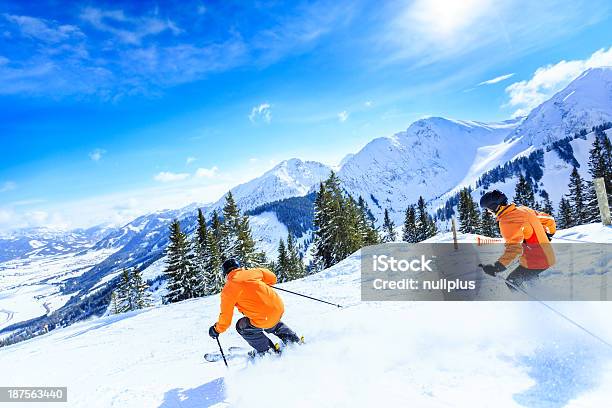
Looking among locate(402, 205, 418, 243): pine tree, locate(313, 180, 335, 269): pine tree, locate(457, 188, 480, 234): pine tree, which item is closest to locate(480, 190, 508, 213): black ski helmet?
locate(313, 180, 335, 269): pine tree

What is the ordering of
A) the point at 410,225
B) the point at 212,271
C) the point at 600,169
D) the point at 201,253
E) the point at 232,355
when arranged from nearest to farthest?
the point at 232,355 → the point at 212,271 → the point at 201,253 → the point at 600,169 → the point at 410,225

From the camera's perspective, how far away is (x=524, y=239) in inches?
236

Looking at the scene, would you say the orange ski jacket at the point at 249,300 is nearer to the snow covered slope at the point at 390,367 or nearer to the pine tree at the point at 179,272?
the snow covered slope at the point at 390,367

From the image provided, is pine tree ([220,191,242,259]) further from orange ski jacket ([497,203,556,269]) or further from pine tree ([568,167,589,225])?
pine tree ([568,167,589,225])

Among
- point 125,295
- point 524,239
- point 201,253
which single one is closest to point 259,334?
point 524,239

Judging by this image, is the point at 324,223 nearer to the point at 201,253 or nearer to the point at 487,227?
the point at 201,253

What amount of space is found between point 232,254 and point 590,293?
32.8m

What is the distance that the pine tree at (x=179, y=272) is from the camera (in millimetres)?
33000

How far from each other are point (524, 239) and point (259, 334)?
15.9 feet

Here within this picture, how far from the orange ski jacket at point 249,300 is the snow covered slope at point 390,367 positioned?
792 millimetres

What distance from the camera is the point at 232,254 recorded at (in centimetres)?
3634

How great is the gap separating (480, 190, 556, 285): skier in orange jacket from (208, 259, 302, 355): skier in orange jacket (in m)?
3.80

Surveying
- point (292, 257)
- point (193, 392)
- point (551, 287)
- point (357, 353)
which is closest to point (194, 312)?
point (193, 392)

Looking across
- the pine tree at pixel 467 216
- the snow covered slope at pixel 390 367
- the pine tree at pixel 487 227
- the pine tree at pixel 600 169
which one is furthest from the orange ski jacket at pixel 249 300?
the pine tree at pixel 467 216
